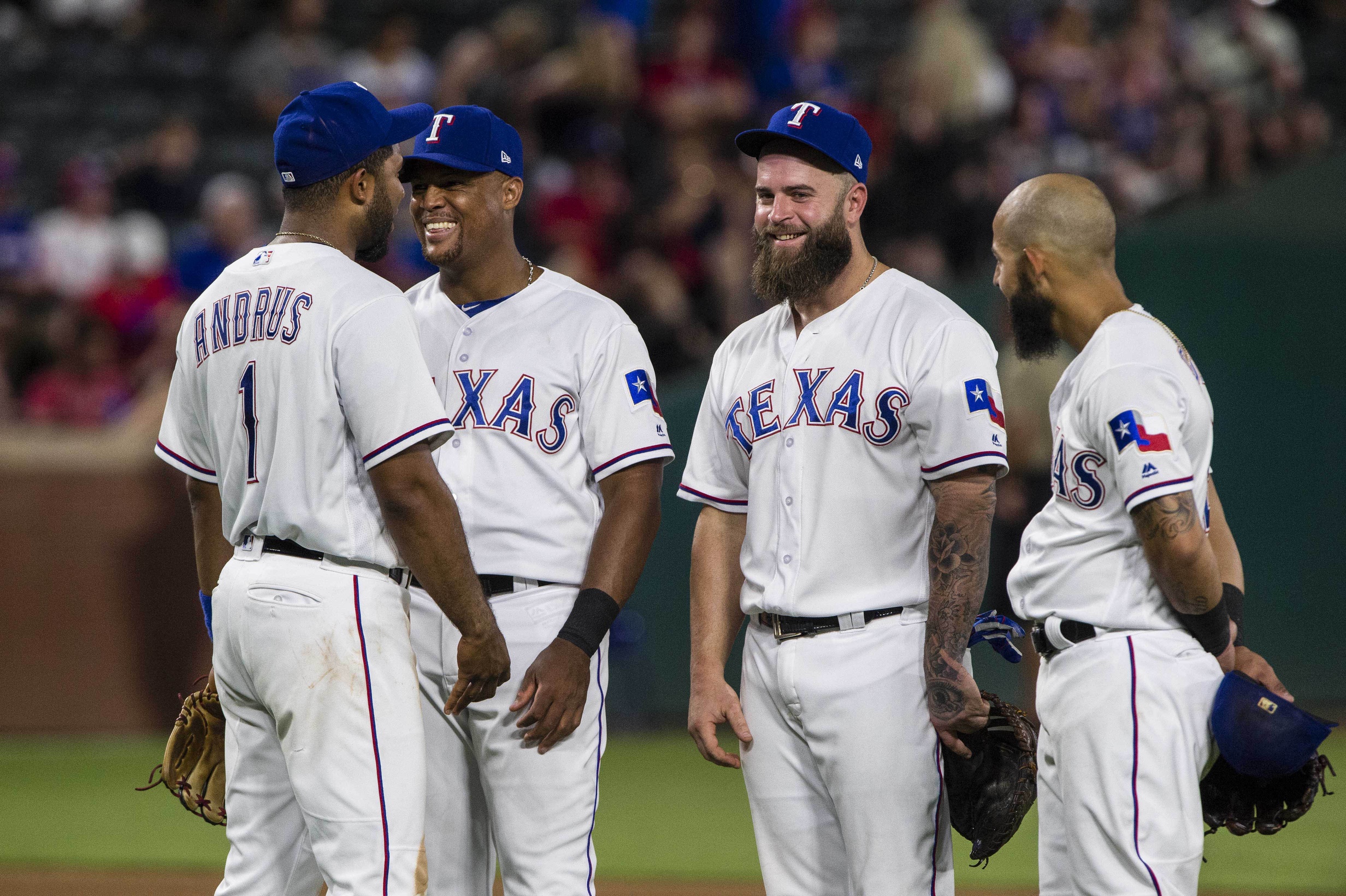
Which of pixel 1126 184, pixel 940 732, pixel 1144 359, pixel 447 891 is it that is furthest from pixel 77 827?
pixel 1126 184

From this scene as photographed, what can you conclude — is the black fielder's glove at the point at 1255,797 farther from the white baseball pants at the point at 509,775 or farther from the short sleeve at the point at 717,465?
the white baseball pants at the point at 509,775

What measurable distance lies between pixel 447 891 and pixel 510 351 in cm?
125

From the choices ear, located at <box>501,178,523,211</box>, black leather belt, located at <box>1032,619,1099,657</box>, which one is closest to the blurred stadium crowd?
ear, located at <box>501,178,523,211</box>

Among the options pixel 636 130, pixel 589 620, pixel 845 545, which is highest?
pixel 636 130

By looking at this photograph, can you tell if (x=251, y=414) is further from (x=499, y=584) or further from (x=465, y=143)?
(x=465, y=143)

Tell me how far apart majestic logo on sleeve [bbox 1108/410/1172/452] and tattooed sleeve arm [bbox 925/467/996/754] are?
29cm

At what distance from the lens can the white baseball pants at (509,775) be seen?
126 inches

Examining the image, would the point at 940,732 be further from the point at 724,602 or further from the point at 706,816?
the point at 706,816

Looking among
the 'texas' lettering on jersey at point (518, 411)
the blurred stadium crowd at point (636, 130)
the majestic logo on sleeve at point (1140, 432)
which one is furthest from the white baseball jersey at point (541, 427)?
the blurred stadium crowd at point (636, 130)

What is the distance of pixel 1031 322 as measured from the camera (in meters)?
3.30

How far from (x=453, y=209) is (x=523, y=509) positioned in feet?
2.43

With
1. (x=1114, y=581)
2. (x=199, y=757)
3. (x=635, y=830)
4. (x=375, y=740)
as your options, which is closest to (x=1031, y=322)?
(x=1114, y=581)

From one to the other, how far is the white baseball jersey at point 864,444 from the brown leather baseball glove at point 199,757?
131 cm

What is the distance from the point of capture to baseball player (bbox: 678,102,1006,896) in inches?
123
